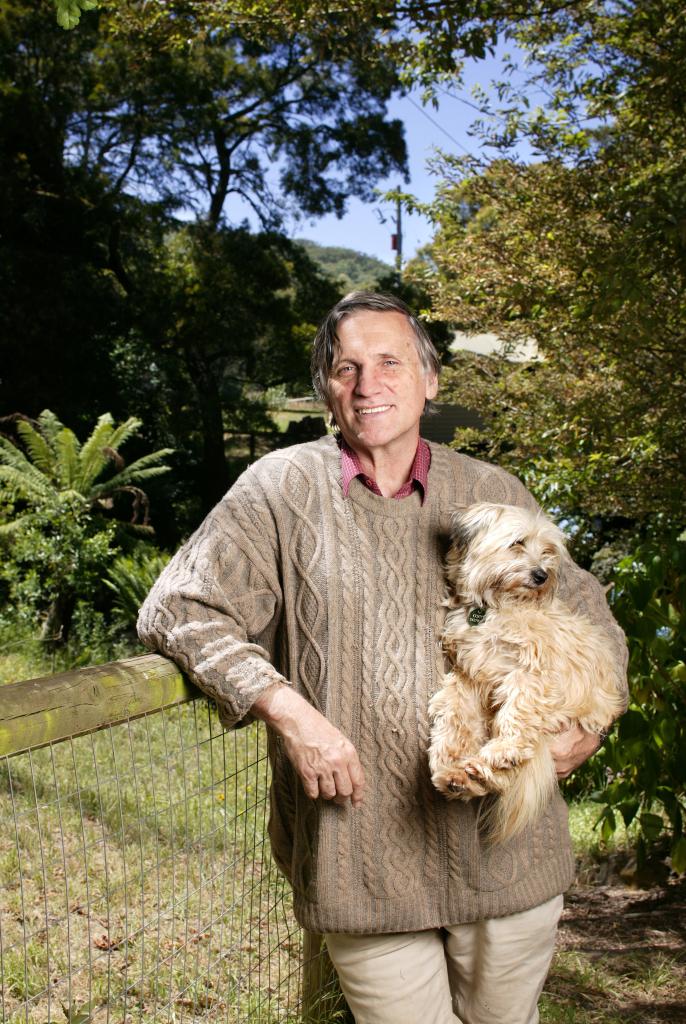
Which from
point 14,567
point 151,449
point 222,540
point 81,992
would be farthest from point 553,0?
point 151,449

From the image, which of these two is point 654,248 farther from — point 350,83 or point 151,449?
point 350,83

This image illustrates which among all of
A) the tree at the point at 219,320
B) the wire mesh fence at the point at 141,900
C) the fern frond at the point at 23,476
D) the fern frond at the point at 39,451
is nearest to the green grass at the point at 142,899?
the wire mesh fence at the point at 141,900

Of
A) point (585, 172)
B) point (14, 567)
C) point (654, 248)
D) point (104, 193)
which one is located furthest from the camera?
point (104, 193)

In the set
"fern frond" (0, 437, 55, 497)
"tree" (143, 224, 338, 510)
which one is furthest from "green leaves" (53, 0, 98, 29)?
"tree" (143, 224, 338, 510)

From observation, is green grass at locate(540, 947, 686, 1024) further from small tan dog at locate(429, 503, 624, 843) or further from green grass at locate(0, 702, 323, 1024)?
small tan dog at locate(429, 503, 624, 843)

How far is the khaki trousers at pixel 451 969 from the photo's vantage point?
2.02m

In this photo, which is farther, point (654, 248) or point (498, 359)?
point (498, 359)

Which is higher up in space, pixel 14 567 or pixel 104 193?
pixel 104 193

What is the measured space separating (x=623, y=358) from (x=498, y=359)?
15.7 ft

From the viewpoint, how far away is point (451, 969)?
2.16 meters

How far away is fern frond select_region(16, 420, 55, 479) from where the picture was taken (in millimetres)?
11227

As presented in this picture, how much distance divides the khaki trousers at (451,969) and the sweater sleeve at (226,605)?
2.11 ft

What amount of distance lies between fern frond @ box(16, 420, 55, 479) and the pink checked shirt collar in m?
9.74

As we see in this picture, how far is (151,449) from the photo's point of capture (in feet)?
55.2
